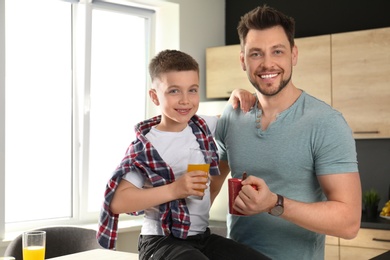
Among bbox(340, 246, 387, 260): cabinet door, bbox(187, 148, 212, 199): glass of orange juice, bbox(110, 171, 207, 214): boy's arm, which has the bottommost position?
bbox(340, 246, 387, 260): cabinet door

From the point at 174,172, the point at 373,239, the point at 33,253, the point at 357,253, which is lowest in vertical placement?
the point at 357,253

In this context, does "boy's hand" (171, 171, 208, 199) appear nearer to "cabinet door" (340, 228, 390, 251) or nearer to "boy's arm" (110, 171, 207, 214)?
"boy's arm" (110, 171, 207, 214)

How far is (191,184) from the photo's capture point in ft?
6.87

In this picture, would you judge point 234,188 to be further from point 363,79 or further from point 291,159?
point 363,79

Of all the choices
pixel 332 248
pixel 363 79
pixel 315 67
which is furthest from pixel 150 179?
pixel 315 67

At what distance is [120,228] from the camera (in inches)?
203

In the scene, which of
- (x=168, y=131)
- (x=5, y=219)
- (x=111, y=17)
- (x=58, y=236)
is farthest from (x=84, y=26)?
(x=168, y=131)

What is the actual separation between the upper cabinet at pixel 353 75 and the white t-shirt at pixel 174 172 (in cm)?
269

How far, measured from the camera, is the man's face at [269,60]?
2.33 meters

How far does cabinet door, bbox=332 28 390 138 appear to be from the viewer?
4.74 metres

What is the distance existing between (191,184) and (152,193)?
0.53 ft

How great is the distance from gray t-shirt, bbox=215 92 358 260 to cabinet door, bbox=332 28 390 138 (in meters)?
2.52

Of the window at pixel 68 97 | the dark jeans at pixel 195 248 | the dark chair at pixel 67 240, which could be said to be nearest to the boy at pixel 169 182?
the dark jeans at pixel 195 248

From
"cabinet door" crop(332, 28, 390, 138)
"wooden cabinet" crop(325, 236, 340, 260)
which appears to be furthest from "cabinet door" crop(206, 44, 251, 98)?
"wooden cabinet" crop(325, 236, 340, 260)
